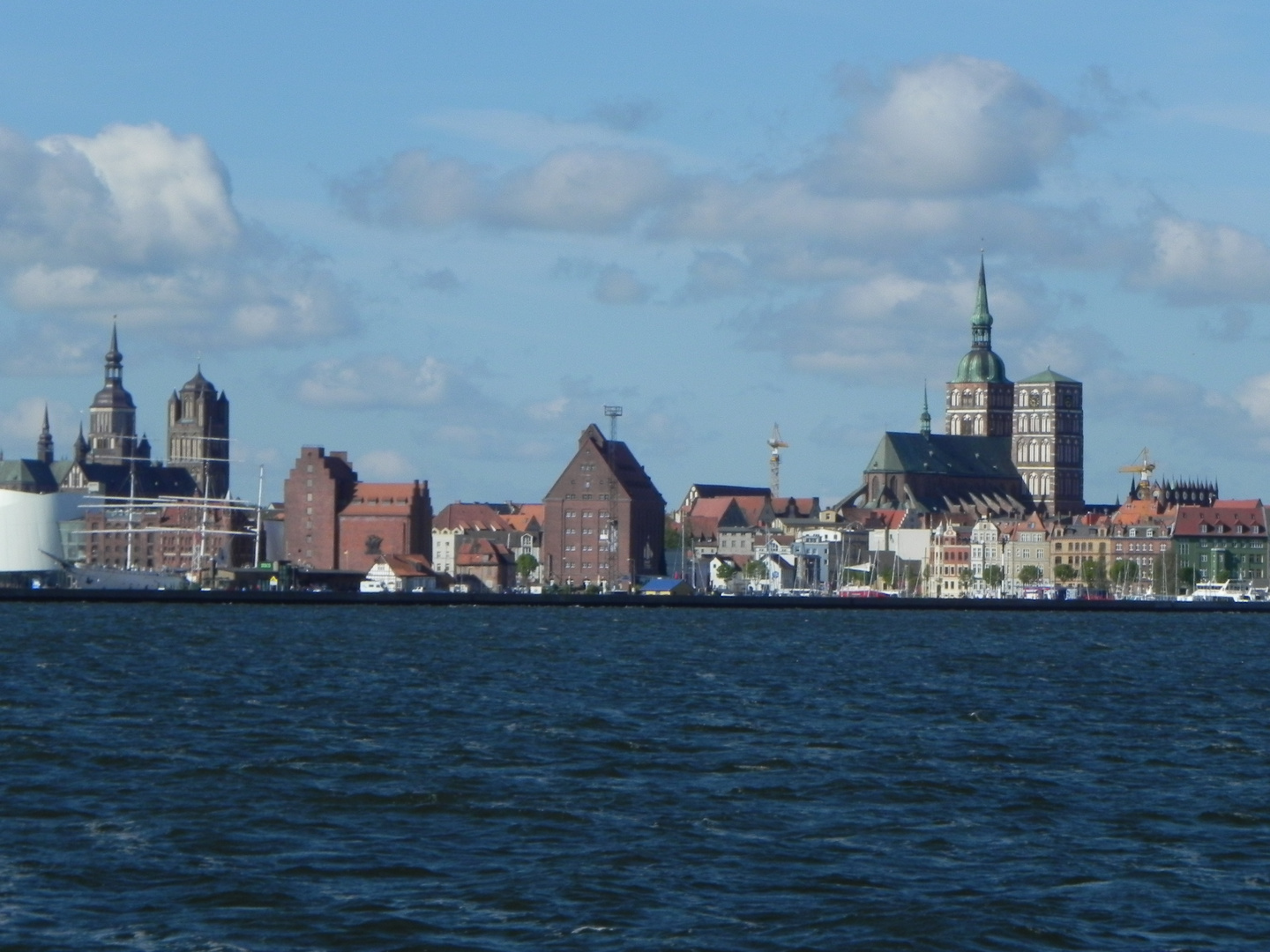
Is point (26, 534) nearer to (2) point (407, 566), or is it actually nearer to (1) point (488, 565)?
(2) point (407, 566)

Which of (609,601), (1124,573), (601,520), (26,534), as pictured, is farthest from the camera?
(1124,573)

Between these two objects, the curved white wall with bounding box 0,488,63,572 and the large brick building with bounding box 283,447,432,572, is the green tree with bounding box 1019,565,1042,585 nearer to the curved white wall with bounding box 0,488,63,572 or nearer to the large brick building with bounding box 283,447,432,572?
the large brick building with bounding box 283,447,432,572

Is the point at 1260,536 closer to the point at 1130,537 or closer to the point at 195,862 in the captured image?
the point at 1130,537

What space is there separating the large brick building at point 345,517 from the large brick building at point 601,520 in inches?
386

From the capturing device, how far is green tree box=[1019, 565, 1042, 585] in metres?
183

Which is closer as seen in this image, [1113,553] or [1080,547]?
[1113,553]

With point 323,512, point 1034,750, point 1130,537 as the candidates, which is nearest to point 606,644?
point 1034,750

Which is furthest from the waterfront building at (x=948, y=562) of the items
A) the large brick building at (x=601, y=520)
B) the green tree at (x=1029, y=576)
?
the large brick building at (x=601, y=520)

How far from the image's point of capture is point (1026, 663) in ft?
201

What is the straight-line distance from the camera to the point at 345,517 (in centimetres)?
17362

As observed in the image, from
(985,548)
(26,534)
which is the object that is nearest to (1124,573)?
(985,548)

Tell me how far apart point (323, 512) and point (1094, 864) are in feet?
505

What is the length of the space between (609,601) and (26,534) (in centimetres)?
3579

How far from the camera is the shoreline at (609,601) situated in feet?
408
